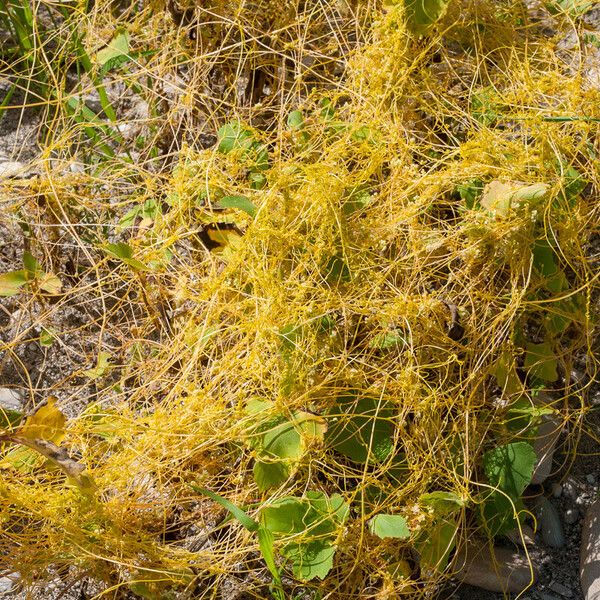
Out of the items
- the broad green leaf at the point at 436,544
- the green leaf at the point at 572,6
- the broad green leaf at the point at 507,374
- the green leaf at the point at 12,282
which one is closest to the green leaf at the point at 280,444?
the broad green leaf at the point at 436,544

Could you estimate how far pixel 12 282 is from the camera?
1854mm

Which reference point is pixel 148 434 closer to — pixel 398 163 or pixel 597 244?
pixel 398 163

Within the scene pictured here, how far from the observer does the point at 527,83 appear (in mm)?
1900

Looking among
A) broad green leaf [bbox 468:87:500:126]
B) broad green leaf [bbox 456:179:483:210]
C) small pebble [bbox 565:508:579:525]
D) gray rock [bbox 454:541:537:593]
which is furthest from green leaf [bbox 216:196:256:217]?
small pebble [bbox 565:508:579:525]

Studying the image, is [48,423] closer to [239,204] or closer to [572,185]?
[239,204]

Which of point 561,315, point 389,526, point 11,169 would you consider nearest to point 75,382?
point 11,169

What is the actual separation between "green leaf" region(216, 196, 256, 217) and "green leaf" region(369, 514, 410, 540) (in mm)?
590

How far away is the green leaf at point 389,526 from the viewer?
153cm

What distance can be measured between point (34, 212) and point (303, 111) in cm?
61

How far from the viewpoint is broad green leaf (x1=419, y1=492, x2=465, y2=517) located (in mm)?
1573

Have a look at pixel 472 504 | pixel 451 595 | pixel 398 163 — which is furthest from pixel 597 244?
pixel 451 595

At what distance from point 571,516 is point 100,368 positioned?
0.97 meters

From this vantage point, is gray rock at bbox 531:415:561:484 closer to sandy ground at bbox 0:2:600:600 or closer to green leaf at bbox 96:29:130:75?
sandy ground at bbox 0:2:600:600

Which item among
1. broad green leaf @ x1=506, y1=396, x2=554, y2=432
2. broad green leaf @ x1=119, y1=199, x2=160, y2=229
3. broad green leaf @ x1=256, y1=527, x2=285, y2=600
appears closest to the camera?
broad green leaf @ x1=256, y1=527, x2=285, y2=600
